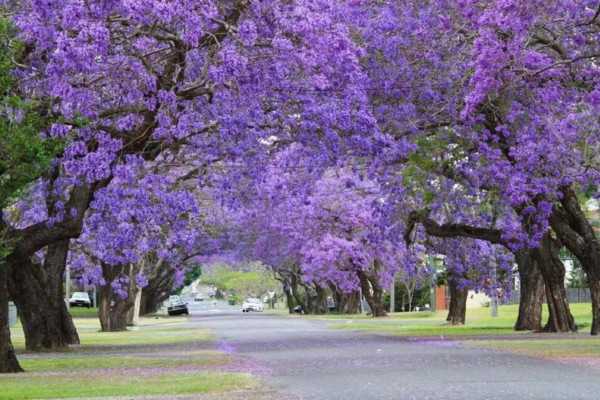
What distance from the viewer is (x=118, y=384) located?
17266mm

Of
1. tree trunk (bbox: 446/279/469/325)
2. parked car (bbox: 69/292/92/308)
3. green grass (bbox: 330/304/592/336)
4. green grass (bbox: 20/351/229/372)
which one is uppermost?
parked car (bbox: 69/292/92/308)

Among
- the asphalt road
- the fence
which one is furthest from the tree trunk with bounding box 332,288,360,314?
the asphalt road

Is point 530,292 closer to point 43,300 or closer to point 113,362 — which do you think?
point 43,300

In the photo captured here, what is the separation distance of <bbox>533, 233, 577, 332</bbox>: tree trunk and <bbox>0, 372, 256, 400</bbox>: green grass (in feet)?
51.8

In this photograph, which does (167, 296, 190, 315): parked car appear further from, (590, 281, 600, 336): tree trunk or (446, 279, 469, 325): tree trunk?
(590, 281, 600, 336): tree trunk

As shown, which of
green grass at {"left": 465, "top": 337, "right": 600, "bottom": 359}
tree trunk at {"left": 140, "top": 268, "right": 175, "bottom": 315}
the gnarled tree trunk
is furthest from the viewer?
the gnarled tree trunk

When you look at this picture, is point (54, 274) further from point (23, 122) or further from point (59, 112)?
point (23, 122)

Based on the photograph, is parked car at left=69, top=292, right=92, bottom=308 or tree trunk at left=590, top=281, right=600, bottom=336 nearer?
tree trunk at left=590, top=281, right=600, bottom=336

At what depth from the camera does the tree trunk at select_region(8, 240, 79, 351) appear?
90.6 feet

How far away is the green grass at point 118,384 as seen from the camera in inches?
610

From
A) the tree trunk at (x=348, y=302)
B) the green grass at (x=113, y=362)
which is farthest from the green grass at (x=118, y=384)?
the tree trunk at (x=348, y=302)

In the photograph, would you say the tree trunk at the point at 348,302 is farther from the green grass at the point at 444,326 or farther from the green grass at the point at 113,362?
the green grass at the point at 113,362

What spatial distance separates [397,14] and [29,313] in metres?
12.5

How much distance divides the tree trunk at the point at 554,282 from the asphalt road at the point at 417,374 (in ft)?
19.5
